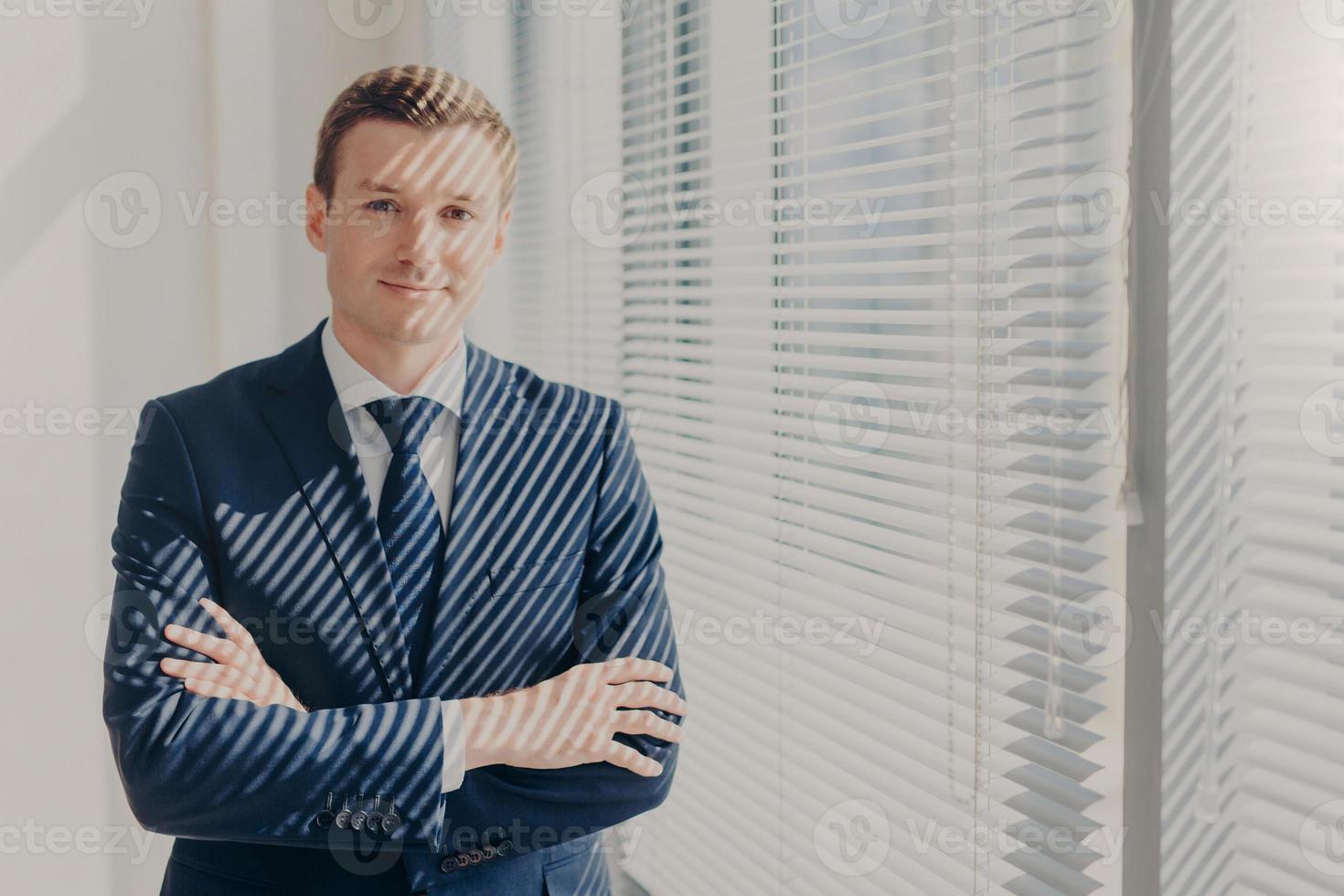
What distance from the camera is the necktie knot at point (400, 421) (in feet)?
4.32

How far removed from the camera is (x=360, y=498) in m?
1.29

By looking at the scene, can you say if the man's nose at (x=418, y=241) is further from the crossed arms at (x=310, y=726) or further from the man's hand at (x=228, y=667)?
the man's hand at (x=228, y=667)

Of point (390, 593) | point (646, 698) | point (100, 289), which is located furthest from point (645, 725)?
point (100, 289)

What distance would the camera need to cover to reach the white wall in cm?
188

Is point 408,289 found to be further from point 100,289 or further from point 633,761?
point 100,289

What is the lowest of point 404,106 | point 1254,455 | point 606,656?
point 606,656

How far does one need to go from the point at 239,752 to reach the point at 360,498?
1.02 feet

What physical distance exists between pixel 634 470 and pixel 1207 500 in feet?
2.40

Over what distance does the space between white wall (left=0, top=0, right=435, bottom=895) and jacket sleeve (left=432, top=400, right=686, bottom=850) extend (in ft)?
A: 3.13

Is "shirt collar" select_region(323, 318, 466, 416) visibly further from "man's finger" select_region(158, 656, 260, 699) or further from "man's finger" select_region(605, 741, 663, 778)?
"man's finger" select_region(605, 741, 663, 778)

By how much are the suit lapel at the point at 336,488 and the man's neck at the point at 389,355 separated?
41 millimetres

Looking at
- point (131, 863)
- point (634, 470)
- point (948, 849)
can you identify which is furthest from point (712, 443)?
point (131, 863)

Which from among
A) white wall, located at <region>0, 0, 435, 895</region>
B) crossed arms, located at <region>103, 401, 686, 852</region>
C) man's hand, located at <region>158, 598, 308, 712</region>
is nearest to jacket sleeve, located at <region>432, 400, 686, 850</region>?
crossed arms, located at <region>103, 401, 686, 852</region>

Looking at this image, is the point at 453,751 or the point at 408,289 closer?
the point at 453,751
